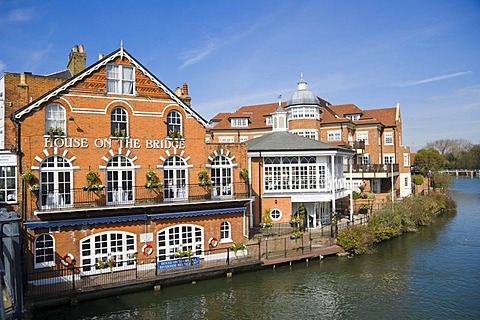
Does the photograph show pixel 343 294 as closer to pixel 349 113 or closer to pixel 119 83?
→ pixel 119 83

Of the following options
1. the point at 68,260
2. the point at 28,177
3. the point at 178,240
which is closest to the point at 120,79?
the point at 28,177

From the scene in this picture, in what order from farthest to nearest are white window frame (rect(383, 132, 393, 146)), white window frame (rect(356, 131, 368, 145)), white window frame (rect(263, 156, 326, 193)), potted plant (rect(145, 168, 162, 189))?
1. white window frame (rect(383, 132, 393, 146))
2. white window frame (rect(356, 131, 368, 145))
3. white window frame (rect(263, 156, 326, 193))
4. potted plant (rect(145, 168, 162, 189))

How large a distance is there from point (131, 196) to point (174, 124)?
14.1ft

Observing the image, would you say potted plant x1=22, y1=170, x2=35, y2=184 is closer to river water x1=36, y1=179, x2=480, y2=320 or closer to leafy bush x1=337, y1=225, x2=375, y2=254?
river water x1=36, y1=179, x2=480, y2=320

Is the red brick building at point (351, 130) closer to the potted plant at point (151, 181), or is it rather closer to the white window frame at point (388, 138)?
the white window frame at point (388, 138)

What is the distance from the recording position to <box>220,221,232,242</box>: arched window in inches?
810

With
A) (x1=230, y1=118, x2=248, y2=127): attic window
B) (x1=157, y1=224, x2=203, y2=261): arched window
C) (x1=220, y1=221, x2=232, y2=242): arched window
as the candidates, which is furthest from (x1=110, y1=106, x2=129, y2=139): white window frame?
(x1=230, y1=118, x2=248, y2=127): attic window

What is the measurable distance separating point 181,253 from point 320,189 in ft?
38.1

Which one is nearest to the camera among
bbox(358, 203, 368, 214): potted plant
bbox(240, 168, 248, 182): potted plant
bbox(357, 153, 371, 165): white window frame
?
bbox(240, 168, 248, 182): potted plant

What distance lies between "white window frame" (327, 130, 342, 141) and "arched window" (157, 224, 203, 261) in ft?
85.7

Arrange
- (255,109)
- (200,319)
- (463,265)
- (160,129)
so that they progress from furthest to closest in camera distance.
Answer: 1. (255,109)
2. (463,265)
3. (160,129)
4. (200,319)

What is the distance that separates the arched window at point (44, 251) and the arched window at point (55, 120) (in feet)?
14.6

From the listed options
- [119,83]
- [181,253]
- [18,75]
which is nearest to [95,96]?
[119,83]

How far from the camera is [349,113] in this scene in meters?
45.6
